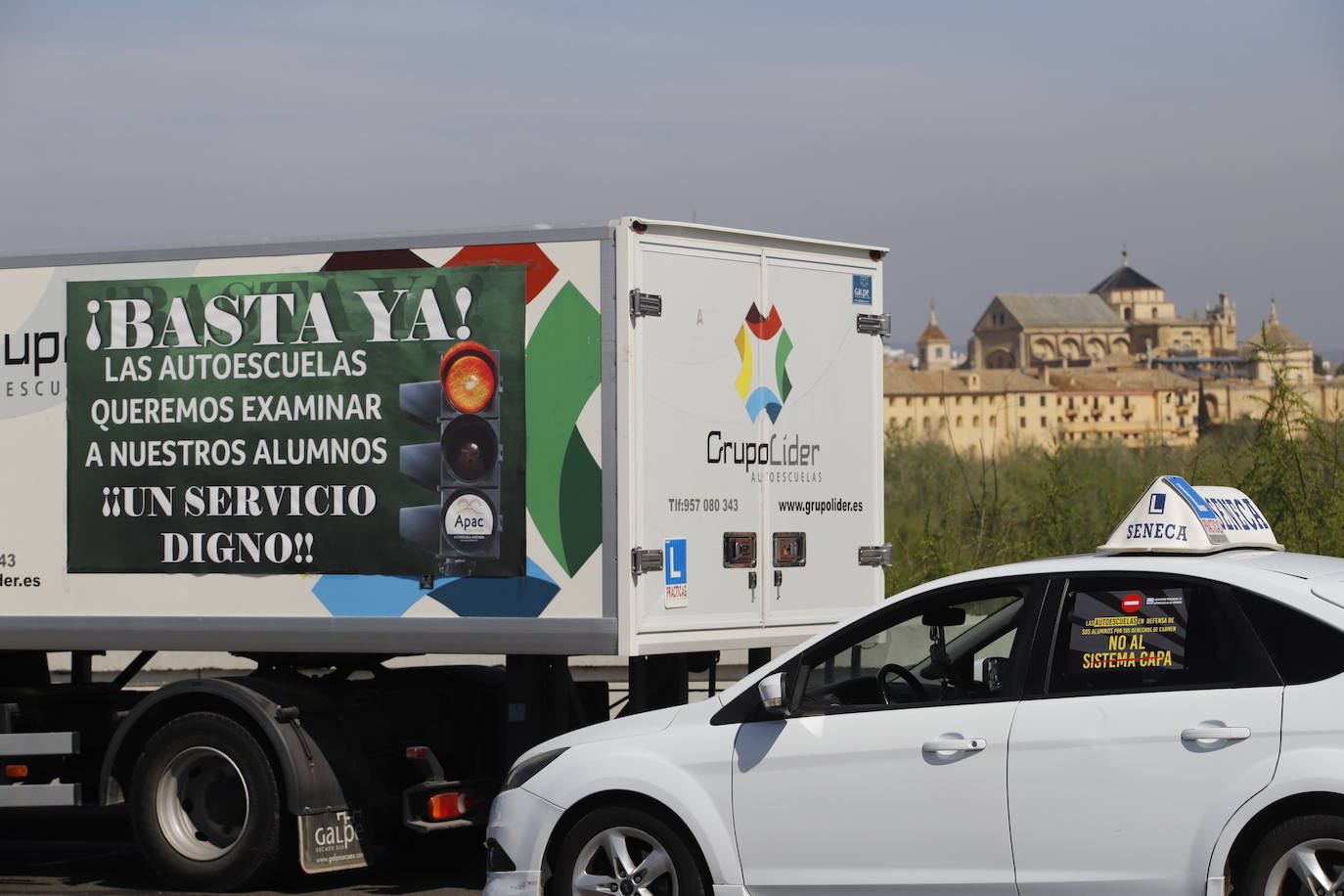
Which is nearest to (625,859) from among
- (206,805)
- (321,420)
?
(206,805)

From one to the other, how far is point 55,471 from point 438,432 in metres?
2.09

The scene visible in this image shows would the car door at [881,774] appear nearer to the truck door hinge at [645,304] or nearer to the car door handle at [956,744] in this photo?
the car door handle at [956,744]

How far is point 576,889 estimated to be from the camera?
654 cm

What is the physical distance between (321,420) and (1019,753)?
157 inches

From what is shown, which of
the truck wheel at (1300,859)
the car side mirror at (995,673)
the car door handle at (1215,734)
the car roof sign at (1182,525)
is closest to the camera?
the truck wheel at (1300,859)

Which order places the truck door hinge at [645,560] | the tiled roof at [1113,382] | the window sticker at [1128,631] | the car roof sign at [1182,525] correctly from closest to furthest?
the window sticker at [1128,631] → the car roof sign at [1182,525] → the truck door hinge at [645,560] → the tiled roof at [1113,382]

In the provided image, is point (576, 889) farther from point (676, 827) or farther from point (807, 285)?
point (807, 285)

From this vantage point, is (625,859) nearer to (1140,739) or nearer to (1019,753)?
(1019,753)

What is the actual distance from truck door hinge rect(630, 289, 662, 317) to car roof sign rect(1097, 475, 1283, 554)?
248 cm

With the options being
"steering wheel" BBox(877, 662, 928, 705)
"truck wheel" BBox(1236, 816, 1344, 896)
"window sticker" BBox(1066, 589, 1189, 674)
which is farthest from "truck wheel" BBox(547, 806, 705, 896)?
"truck wheel" BBox(1236, 816, 1344, 896)

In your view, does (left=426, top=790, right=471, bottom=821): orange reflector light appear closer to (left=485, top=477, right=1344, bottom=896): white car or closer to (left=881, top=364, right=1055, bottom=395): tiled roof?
(left=485, top=477, right=1344, bottom=896): white car

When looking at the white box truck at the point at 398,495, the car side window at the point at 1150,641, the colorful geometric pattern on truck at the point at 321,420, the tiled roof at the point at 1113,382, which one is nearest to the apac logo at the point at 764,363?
the white box truck at the point at 398,495

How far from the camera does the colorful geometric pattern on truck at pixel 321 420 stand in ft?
26.5

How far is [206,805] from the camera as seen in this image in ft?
27.6
